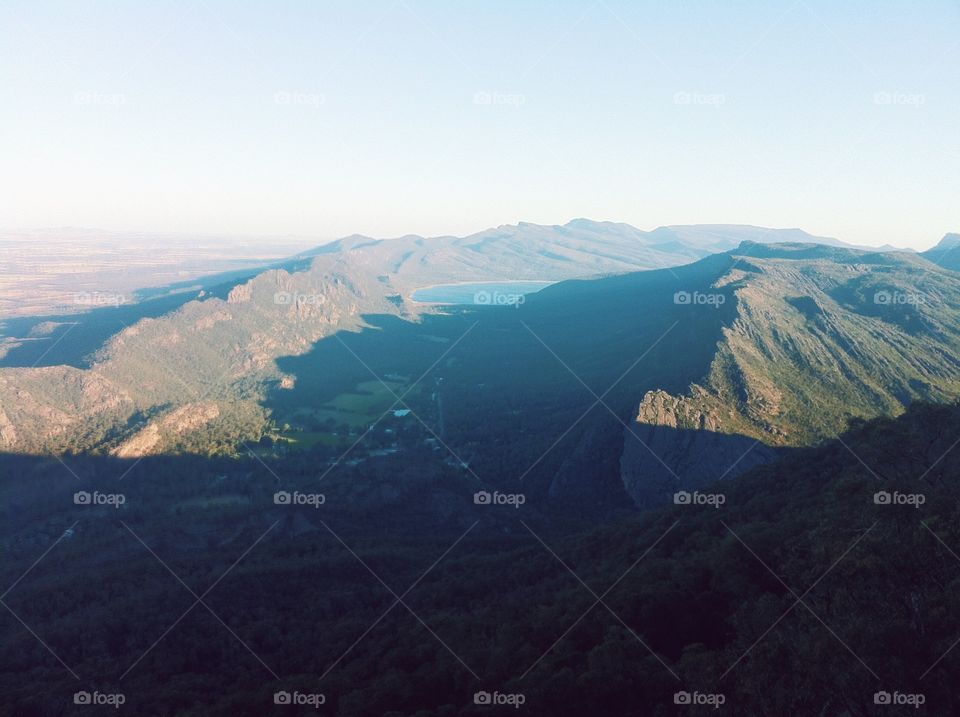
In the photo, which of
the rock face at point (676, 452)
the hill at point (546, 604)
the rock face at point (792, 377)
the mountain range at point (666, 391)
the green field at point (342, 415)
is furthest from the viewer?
the green field at point (342, 415)

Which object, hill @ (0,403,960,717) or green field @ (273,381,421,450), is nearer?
hill @ (0,403,960,717)

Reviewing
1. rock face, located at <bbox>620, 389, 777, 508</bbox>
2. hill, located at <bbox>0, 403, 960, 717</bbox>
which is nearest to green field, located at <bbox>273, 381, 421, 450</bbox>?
hill, located at <bbox>0, 403, 960, 717</bbox>

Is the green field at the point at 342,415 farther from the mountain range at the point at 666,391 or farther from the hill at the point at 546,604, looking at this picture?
the hill at the point at 546,604

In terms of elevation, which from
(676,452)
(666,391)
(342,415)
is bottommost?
(342,415)

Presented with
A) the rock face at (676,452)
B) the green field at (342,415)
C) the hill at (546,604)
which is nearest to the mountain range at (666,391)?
the rock face at (676,452)

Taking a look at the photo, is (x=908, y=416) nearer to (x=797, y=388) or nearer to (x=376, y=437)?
(x=797, y=388)

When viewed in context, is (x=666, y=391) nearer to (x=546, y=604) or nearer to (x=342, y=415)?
(x=546, y=604)

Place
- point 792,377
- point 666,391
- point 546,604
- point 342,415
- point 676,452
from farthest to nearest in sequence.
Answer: point 342,415 → point 792,377 → point 666,391 → point 676,452 → point 546,604

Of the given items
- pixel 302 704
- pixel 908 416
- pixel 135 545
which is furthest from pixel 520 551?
pixel 135 545

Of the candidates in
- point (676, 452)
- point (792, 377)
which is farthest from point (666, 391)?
point (792, 377)

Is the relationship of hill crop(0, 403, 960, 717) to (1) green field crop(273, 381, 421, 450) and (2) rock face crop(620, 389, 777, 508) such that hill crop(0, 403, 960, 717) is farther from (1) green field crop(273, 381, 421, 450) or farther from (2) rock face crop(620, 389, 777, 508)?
(1) green field crop(273, 381, 421, 450)

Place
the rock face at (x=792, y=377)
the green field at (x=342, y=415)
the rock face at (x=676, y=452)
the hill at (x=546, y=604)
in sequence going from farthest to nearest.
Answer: the green field at (x=342, y=415) < the rock face at (x=792, y=377) < the rock face at (x=676, y=452) < the hill at (x=546, y=604)

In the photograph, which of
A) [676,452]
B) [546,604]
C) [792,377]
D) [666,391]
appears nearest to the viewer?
[546,604]
